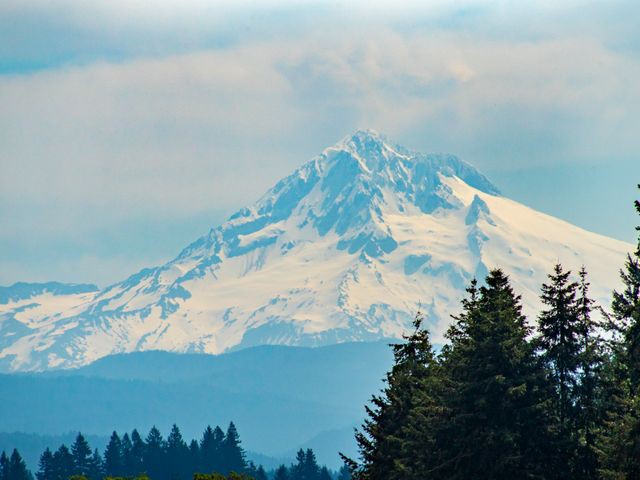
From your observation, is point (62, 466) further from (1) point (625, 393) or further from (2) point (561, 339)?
(1) point (625, 393)

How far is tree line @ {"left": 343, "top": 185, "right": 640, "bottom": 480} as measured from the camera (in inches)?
2142

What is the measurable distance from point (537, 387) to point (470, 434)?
3.32 m

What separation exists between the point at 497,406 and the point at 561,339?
395cm

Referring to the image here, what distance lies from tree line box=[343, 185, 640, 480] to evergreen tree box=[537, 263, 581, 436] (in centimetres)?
4

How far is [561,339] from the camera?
189 ft

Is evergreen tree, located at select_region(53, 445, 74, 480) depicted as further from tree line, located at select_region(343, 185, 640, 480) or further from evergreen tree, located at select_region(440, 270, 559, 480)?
evergreen tree, located at select_region(440, 270, 559, 480)

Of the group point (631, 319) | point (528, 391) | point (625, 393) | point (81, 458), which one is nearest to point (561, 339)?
point (528, 391)

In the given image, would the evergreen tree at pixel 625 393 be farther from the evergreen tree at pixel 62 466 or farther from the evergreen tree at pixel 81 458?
the evergreen tree at pixel 81 458

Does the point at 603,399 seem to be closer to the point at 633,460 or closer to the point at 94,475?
the point at 633,460

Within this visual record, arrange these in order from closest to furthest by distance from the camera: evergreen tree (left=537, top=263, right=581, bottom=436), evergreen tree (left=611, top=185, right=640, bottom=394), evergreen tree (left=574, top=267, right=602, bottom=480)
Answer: evergreen tree (left=611, top=185, right=640, bottom=394) → evergreen tree (left=574, top=267, right=602, bottom=480) → evergreen tree (left=537, top=263, right=581, bottom=436)

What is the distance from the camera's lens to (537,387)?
56.2 m

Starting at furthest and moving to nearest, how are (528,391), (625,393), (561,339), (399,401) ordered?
(399,401) < (561,339) < (528,391) < (625,393)

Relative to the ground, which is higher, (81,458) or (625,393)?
(81,458)

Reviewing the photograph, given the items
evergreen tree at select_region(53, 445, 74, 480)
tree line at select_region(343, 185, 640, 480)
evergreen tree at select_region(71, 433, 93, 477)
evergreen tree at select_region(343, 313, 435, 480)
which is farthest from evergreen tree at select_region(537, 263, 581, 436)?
evergreen tree at select_region(71, 433, 93, 477)
